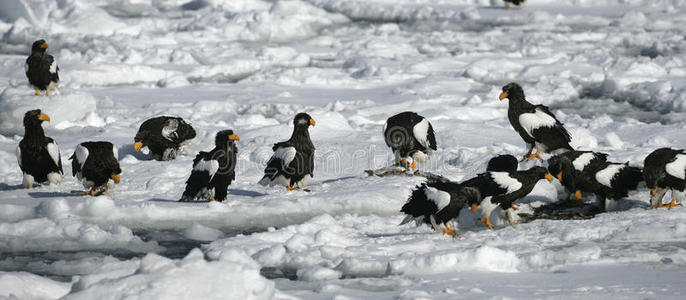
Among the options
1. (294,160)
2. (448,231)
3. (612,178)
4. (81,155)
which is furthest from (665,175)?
(81,155)

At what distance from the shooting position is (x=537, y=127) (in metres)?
8.56

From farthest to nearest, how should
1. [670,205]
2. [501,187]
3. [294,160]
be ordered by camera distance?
[294,160]
[670,205]
[501,187]

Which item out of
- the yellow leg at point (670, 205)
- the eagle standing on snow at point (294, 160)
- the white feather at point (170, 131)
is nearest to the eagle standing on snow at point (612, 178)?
the yellow leg at point (670, 205)

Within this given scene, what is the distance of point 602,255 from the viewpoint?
17.7ft

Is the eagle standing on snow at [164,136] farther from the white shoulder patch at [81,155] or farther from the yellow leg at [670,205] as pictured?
the yellow leg at [670,205]

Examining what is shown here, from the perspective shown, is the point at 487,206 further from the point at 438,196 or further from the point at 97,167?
the point at 97,167

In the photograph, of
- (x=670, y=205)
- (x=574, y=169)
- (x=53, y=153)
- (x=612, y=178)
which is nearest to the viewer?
(x=670, y=205)

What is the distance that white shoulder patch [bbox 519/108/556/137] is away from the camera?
336 inches

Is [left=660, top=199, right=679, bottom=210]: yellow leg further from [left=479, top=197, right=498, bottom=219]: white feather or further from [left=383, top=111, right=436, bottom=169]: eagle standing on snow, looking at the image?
Result: [left=383, top=111, right=436, bottom=169]: eagle standing on snow

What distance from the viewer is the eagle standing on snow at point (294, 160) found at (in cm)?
813

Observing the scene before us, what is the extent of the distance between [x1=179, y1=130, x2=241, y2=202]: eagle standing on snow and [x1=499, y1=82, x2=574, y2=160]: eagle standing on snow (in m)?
3.32

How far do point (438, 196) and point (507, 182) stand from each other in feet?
2.29

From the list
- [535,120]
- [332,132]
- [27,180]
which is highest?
[535,120]

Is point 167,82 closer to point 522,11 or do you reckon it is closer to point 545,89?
point 545,89
